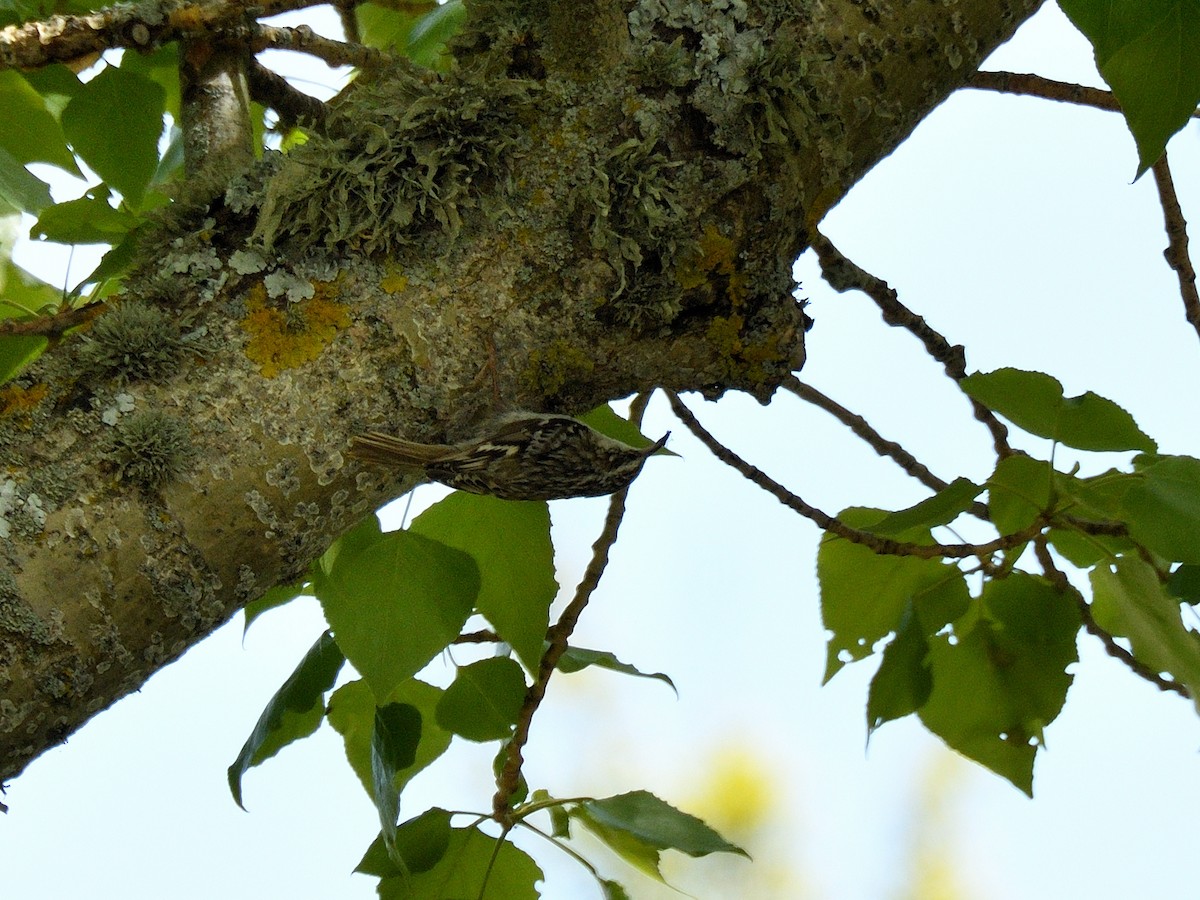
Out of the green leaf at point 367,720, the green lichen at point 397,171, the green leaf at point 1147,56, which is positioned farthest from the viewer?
Answer: the green leaf at point 367,720

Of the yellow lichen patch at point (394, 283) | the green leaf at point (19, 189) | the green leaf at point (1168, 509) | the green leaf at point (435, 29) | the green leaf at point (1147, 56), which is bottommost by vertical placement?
the green leaf at point (1168, 509)

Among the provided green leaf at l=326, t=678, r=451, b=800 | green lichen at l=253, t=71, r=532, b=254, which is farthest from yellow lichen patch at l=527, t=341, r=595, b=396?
green leaf at l=326, t=678, r=451, b=800

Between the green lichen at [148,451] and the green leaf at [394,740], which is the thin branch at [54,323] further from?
the green leaf at [394,740]

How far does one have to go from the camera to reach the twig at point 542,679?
882 millimetres

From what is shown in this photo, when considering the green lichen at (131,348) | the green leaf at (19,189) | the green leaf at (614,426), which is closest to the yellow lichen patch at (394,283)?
the green lichen at (131,348)

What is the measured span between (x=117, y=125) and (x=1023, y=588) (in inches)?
34.7

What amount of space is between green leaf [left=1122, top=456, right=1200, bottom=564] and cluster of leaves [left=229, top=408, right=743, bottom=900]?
0.33 metres

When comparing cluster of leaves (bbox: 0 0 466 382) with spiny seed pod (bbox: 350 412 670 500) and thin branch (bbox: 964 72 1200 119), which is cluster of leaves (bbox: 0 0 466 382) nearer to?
spiny seed pod (bbox: 350 412 670 500)

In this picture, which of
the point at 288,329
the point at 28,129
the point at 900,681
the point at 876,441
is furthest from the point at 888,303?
the point at 28,129

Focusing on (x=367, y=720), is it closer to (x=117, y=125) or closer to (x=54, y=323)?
(x=54, y=323)

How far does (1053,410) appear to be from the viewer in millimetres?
748

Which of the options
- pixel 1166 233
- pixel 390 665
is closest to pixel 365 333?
pixel 390 665

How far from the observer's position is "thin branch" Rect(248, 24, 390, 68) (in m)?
1.02

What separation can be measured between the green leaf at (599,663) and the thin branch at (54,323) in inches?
18.1
